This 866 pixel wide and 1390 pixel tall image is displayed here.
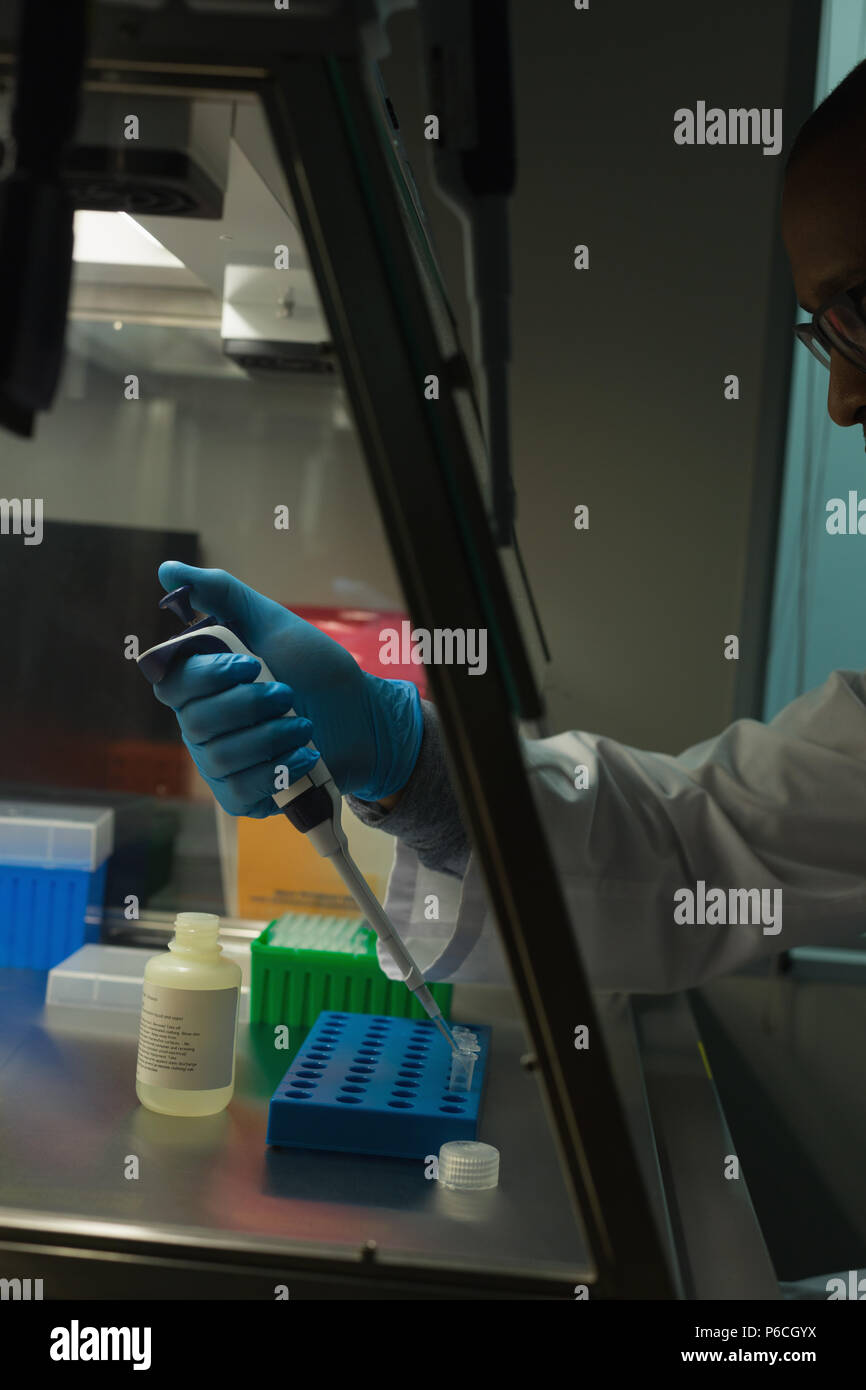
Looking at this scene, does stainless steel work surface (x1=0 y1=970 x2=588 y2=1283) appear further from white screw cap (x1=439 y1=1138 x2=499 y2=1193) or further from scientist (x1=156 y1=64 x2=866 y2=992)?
scientist (x1=156 y1=64 x2=866 y2=992)

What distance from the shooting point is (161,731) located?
163 centimetres

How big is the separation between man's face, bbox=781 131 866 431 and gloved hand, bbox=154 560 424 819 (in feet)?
2.00

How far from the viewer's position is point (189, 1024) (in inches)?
36.1

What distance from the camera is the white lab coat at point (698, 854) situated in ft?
4.00

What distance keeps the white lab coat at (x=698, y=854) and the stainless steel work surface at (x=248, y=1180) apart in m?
0.24

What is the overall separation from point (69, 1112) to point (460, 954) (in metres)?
0.42

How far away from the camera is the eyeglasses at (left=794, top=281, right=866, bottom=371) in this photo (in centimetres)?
114

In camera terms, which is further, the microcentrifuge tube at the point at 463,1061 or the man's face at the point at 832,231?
the man's face at the point at 832,231

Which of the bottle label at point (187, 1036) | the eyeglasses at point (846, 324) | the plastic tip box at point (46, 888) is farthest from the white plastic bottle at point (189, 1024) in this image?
the eyeglasses at point (846, 324)

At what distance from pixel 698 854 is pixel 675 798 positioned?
→ 72 mm

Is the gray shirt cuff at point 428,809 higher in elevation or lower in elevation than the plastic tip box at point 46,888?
higher

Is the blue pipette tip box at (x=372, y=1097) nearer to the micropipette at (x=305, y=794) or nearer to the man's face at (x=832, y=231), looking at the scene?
the micropipette at (x=305, y=794)

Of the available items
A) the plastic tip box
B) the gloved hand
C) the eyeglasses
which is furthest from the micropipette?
the eyeglasses
